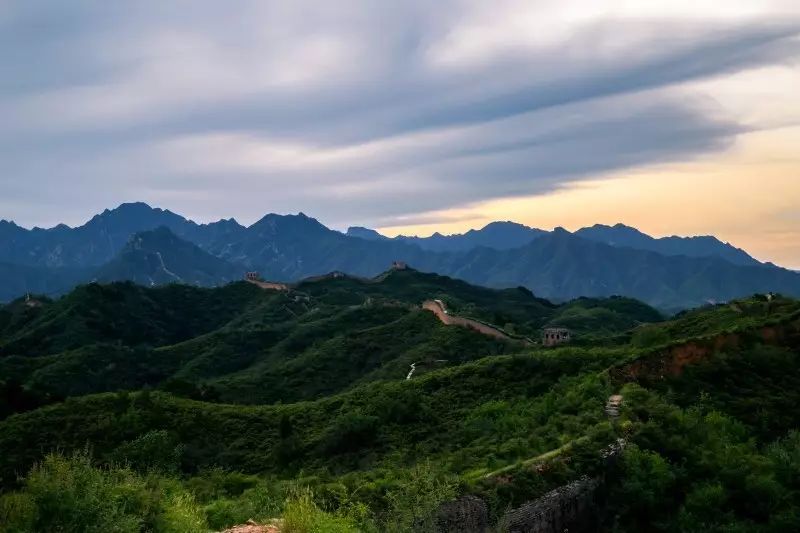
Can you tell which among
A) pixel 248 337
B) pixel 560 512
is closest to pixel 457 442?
pixel 560 512

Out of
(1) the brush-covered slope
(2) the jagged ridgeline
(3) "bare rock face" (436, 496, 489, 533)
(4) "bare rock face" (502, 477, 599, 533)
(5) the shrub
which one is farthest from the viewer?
(1) the brush-covered slope

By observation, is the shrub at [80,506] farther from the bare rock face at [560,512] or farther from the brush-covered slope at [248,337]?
the brush-covered slope at [248,337]

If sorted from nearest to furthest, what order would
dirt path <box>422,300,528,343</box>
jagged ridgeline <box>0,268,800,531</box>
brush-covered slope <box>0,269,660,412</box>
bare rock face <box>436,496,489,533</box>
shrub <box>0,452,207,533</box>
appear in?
1. shrub <box>0,452,207,533</box>
2. jagged ridgeline <box>0,268,800,531</box>
3. bare rock face <box>436,496,489,533</box>
4. brush-covered slope <box>0,269,660,412</box>
5. dirt path <box>422,300,528,343</box>

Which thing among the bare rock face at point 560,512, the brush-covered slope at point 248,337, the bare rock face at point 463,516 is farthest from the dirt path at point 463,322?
the bare rock face at point 463,516

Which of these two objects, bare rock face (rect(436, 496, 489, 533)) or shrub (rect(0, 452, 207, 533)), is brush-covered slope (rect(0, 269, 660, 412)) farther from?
shrub (rect(0, 452, 207, 533))

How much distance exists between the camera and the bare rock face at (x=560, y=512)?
15.4 m

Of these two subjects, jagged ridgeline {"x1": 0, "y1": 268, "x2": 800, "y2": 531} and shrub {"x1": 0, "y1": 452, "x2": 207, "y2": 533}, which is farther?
jagged ridgeline {"x1": 0, "y1": 268, "x2": 800, "y2": 531}

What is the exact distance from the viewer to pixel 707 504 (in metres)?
18.5

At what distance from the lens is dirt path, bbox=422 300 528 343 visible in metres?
63.8

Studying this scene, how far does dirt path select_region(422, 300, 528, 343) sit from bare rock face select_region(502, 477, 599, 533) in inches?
1758

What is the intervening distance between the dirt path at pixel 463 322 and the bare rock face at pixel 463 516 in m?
48.3

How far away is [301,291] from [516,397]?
111 metres

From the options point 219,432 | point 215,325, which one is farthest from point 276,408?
point 215,325

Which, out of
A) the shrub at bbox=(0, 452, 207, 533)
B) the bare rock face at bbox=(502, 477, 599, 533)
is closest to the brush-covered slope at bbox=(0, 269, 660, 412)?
the bare rock face at bbox=(502, 477, 599, 533)
